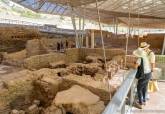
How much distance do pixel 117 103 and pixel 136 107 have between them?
3.04m

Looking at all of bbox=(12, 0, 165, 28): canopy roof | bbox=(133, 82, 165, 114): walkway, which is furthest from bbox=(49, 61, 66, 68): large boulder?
bbox=(133, 82, 165, 114): walkway

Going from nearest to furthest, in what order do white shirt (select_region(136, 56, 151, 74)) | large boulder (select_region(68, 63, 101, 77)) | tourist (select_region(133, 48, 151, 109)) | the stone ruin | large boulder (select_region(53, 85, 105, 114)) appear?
tourist (select_region(133, 48, 151, 109)) → white shirt (select_region(136, 56, 151, 74)) → large boulder (select_region(53, 85, 105, 114)) → the stone ruin → large boulder (select_region(68, 63, 101, 77))

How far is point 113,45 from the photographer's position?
26297 millimetres

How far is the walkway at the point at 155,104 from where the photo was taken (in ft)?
17.1

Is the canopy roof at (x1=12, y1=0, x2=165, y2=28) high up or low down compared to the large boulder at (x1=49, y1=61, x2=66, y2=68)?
up

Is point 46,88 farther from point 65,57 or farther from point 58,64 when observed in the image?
point 65,57

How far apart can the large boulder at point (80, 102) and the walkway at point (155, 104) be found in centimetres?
154

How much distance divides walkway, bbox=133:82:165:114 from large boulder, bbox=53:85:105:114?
154 cm

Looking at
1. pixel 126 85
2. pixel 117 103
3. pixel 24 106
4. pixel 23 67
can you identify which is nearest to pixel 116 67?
pixel 24 106

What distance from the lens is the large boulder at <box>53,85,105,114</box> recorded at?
24.0 feet

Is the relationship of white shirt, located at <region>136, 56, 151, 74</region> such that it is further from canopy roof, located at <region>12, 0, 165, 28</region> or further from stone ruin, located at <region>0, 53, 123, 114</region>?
canopy roof, located at <region>12, 0, 165, 28</region>

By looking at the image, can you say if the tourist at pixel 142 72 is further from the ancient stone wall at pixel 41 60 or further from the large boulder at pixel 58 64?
the large boulder at pixel 58 64

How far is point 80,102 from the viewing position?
24.3 feet

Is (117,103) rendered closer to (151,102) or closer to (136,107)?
(136,107)
